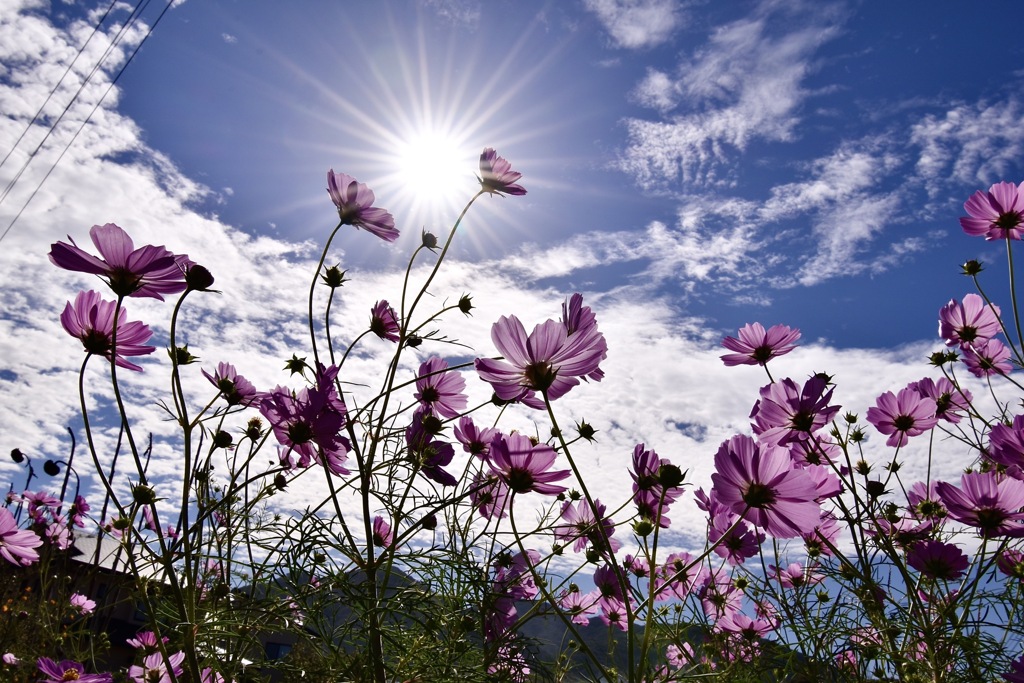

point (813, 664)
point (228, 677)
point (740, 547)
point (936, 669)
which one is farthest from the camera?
point (740, 547)

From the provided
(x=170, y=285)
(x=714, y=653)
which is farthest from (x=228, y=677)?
(x=714, y=653)

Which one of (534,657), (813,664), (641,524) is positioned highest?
(641,524)

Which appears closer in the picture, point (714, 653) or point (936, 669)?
point (936, 669)

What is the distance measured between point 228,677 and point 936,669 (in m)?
1.07

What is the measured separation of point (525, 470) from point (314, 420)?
0.29m

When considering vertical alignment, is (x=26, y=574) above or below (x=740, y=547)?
below

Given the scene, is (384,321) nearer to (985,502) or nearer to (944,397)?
(985,502)

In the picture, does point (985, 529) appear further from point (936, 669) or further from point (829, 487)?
point (829, 487)

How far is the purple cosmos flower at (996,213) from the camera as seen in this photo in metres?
1.49

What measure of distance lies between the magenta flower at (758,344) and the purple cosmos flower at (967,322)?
2.07 feet

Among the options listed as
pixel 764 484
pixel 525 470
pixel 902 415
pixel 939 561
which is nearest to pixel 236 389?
pixel 525 470

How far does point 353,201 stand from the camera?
1029mm

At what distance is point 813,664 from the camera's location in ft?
4.28

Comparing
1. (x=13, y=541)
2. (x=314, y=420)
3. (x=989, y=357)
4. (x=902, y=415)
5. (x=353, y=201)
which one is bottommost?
(x=13, y=541)
